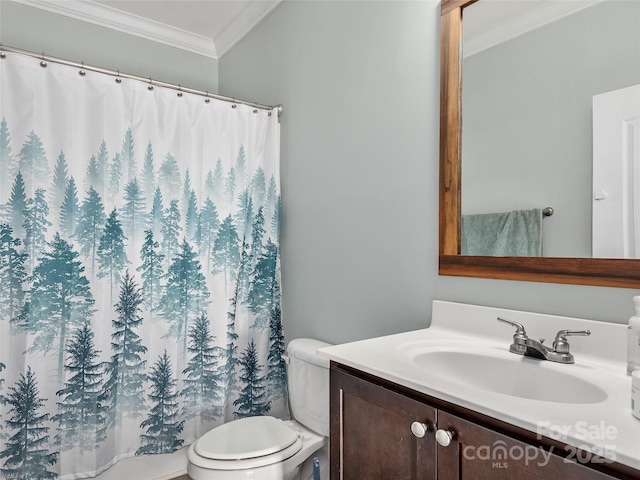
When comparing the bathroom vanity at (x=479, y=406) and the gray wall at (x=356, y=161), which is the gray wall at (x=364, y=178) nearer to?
the gray wall at (x=356, y=161)

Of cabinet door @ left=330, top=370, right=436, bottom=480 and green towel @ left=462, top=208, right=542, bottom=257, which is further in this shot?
green towel @ left=462, top=208, right=542, bottom=257

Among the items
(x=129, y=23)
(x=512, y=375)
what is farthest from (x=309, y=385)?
(x=129, y=23)

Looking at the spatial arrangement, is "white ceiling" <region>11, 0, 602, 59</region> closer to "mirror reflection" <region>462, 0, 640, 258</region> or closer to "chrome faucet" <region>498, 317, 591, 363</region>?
→ "mirror reflection" <region>462, 0, 640, 258</region>

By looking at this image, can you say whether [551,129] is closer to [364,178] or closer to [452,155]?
[452,155]

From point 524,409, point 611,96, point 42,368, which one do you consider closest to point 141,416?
point 42,368

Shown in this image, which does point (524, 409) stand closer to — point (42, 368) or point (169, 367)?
point (169, 367)

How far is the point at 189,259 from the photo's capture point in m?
1.95

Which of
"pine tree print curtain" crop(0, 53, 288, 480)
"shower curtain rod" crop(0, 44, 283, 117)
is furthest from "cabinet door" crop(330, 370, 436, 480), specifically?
"shower curtain rod" crop(0, 44, 283, 117)

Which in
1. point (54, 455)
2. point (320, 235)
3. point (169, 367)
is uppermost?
point (320, 235)

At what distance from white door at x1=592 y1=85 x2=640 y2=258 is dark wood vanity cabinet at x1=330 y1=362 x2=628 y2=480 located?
599mm

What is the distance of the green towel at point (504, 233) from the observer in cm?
119

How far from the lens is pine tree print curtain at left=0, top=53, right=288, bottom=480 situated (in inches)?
65.1

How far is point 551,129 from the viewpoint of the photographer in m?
1.16

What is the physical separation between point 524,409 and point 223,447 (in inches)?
A: 46.8
